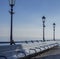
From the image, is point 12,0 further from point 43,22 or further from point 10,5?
point 43,22

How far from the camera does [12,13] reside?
869 inches

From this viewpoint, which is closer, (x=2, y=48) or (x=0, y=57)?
(x=0, y=57)

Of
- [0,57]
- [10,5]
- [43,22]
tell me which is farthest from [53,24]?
[0,57]

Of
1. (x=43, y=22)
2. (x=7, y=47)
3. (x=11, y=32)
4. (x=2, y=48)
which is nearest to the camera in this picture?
(x=2, y=48)

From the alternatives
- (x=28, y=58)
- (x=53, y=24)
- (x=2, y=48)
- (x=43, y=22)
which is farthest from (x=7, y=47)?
(x=53, y=24)

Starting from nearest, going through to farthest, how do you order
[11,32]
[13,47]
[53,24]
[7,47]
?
[7,47], [13,47], [11,32], [53,24]

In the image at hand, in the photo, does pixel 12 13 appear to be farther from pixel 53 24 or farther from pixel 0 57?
pixel 53 24

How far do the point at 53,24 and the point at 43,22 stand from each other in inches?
493

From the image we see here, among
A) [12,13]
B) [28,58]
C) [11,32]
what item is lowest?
[28,58]

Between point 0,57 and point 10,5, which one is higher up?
point 10,5

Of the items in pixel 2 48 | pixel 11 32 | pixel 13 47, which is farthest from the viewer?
pixel 11 32

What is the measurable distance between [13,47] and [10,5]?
6.47m

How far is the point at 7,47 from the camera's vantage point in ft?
50.2

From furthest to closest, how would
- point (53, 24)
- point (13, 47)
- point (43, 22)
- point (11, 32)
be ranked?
point (53, 24) → point (43, 22) → point (11, 32) → point (13, 47)
